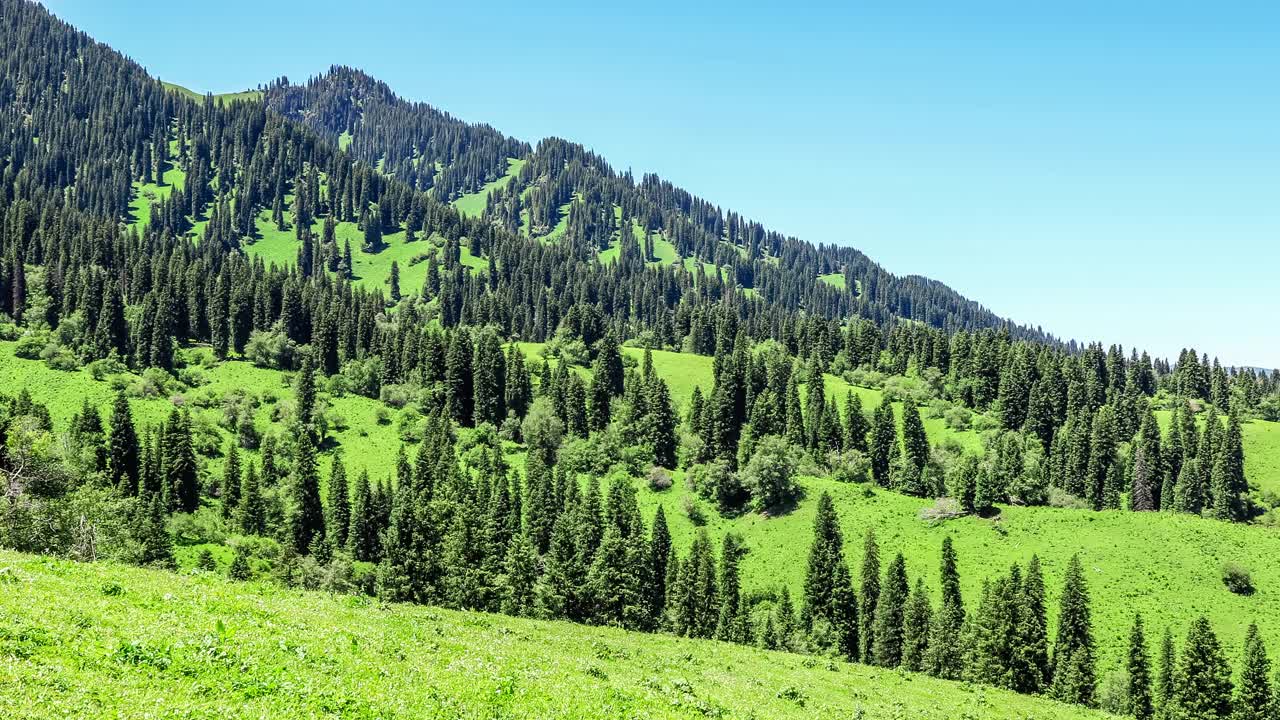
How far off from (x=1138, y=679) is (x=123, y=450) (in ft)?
484

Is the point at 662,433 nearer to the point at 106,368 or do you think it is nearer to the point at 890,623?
the point at 890,623

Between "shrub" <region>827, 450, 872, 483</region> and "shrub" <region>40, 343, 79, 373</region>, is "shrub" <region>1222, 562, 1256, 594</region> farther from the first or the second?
"shrub" <region>40, 343, 79, 373</region>

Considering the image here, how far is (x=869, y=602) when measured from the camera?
376ft

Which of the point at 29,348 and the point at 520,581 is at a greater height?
the point at 29,348

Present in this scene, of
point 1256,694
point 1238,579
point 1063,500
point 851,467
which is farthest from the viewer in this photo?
point 851,467

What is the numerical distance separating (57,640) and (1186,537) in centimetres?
15087

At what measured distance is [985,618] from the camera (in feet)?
322

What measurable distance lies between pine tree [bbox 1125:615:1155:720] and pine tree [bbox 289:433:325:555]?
110 m

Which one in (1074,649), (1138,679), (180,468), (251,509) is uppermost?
(1074,649)

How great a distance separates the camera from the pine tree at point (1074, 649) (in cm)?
9538

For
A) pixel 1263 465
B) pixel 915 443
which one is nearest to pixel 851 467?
pixel 915 443

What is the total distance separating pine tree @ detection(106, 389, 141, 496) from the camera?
133 meters

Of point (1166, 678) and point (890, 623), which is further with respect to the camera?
point (890, 623)

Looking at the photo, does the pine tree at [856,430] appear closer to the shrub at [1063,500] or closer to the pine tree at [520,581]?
the shrub at [1063,500]
